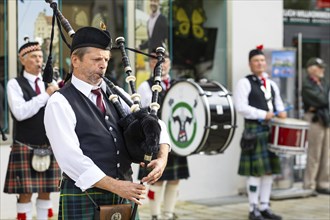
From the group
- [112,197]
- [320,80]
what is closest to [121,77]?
[320,80]

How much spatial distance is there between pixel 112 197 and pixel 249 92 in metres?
3.46

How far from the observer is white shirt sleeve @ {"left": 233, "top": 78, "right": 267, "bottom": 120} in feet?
20.9

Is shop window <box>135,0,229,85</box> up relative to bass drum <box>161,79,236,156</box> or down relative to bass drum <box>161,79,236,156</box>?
up

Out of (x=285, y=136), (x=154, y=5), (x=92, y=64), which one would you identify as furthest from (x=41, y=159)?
(x=154, y=5)

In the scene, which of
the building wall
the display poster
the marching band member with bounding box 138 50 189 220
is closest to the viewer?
the marching band member with bounding box 138 50 189 220

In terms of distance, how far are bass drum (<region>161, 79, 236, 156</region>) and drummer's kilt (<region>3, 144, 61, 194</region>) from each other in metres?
1.23

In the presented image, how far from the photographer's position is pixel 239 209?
7.10m

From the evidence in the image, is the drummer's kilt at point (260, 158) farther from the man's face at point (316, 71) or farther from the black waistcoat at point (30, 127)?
the black waistcoat at point (30, 127)

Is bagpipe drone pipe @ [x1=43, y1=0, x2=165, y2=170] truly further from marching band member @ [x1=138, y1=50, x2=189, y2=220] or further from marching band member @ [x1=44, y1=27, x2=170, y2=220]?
marching band member @ [x1=138, y1=50, x2=189, y2=220]

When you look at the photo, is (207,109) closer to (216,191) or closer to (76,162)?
(216,191)

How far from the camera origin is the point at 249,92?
649 cm

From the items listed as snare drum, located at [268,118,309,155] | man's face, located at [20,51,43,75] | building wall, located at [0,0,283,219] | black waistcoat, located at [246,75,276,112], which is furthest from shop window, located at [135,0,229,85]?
man's face, located at [20,51,43,75]

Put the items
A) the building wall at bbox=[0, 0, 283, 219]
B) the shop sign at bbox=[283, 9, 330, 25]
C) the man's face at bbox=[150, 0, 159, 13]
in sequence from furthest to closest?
the shop sign at bbox=[283, 9, 330, 25]
the building wall at bbox=[0, 0, 283, 219]
the man's face at bbox=[150, 0, 159, 13]

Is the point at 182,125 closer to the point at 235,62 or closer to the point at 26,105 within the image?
the point at 26,105
